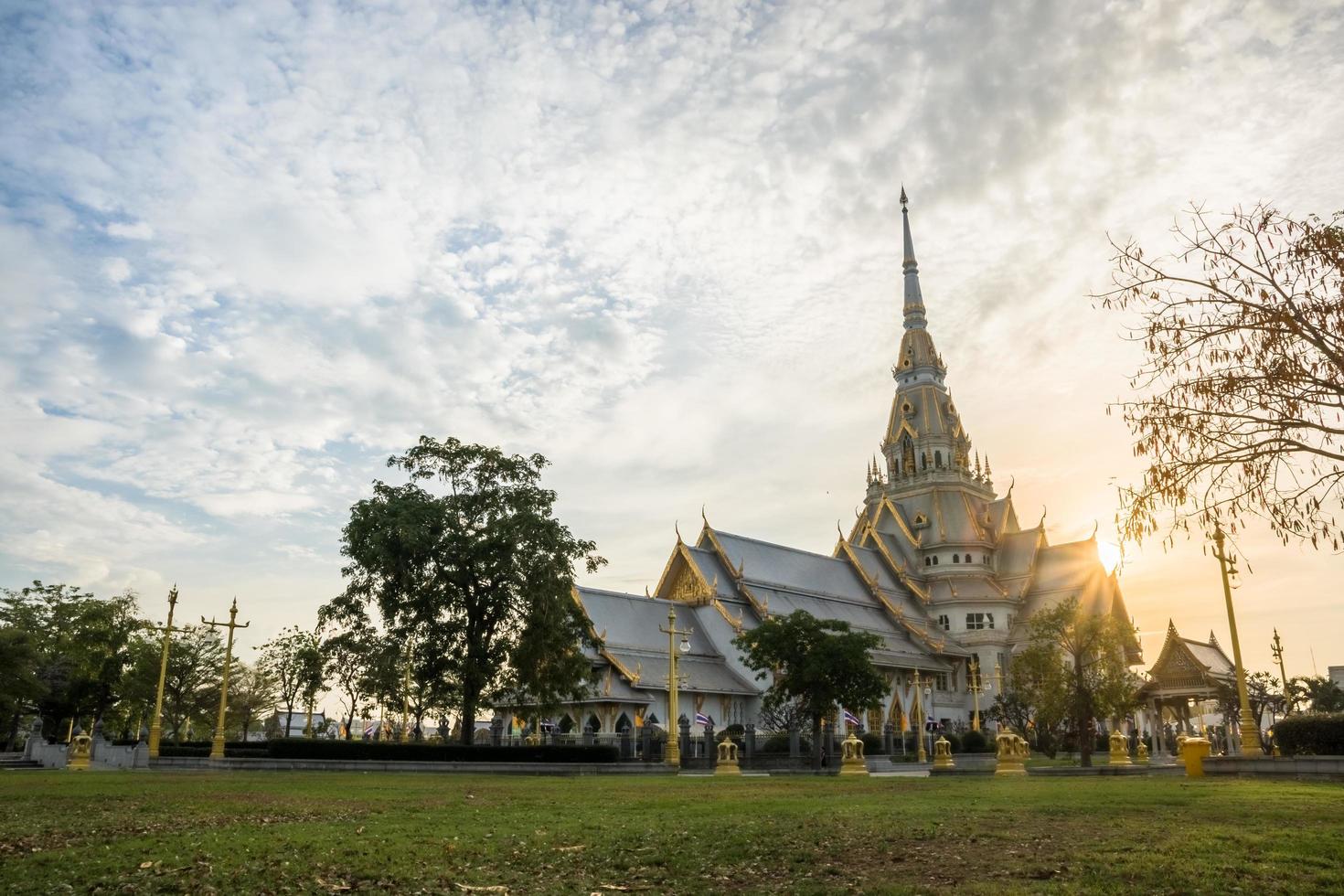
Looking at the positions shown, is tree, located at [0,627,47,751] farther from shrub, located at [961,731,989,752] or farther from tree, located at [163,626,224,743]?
shrub, located at [961,731,989,752]

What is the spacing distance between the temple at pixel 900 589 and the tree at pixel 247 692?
99.4ft

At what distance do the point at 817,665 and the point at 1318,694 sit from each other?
208ft

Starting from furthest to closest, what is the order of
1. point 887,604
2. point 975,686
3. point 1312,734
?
point 887,604 < point 975,686 < point 1312,734

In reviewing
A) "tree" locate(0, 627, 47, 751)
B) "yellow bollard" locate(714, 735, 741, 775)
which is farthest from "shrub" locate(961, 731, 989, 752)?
"tree" locate(0, 627, 47, 751)

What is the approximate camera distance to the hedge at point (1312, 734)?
925 inches

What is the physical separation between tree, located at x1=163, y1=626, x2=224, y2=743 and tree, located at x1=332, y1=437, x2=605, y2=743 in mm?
27213

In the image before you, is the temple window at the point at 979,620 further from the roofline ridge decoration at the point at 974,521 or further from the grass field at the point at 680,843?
the grass field at the point at 680,843

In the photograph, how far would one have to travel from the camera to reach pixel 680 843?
10586 mm

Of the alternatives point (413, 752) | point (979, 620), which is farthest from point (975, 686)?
point (413, 752)

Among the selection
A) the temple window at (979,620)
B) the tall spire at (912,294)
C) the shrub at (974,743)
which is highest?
the tall spire at (912,294)

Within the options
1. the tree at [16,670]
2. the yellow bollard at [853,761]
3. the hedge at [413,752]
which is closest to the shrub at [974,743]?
the yellow bollard at [853,761]

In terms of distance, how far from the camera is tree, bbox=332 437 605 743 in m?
36.7

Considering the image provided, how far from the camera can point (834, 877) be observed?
332 inches

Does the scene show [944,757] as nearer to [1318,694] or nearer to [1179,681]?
[1179,681]
